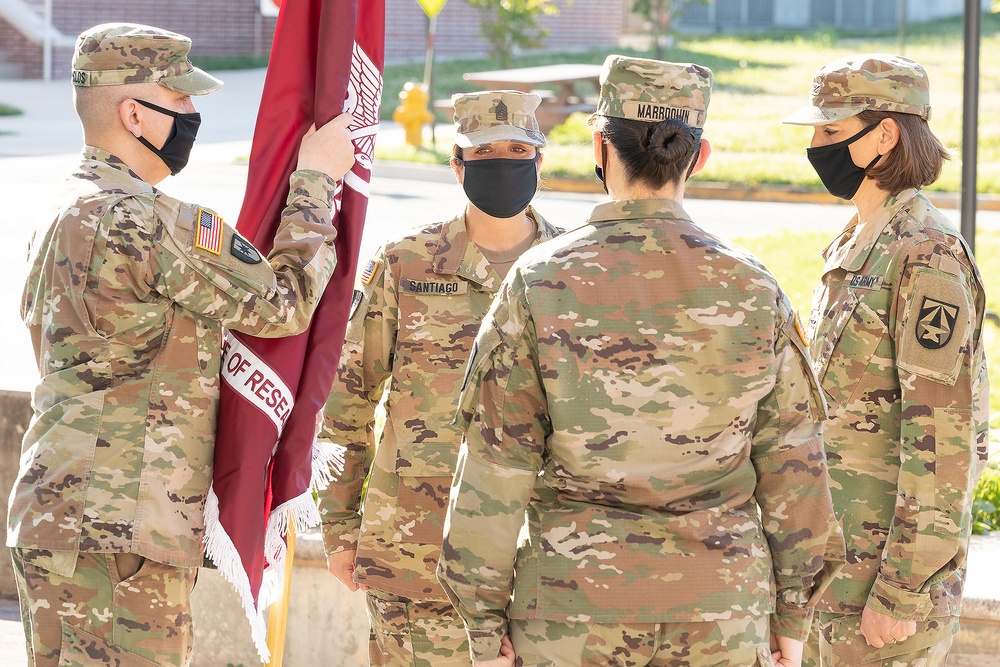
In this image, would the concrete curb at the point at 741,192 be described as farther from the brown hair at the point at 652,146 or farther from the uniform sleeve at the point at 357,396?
the brown hair at the point at 652,146

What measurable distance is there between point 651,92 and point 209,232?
1.16m

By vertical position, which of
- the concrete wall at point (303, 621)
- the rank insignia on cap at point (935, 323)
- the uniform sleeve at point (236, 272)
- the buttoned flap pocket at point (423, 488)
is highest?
the uniform sleeve at point (236, 272)

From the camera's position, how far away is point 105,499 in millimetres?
2932

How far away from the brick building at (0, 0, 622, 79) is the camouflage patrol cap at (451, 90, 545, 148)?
22823 millimetres

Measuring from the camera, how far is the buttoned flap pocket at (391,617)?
11.8ft

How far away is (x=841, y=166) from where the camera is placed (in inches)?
136

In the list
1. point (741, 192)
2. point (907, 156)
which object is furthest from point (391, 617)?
point (741, 192)

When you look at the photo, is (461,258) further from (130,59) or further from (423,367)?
(130,59)

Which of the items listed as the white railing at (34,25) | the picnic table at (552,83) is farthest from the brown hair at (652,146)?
the white railing at (34,25)

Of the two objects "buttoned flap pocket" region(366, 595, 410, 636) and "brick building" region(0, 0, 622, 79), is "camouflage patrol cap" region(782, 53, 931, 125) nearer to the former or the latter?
"buttoned flap pocket" region(366, 595, 410, 636)

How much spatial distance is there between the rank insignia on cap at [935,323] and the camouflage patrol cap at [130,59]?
1.98 meters

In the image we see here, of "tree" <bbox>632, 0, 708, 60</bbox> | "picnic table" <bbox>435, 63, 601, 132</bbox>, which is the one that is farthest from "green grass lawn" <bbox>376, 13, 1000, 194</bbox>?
"tree" <bbox>632, 0, 708, 60</bbox>

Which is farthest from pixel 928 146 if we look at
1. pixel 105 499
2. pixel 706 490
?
pixel 105 499

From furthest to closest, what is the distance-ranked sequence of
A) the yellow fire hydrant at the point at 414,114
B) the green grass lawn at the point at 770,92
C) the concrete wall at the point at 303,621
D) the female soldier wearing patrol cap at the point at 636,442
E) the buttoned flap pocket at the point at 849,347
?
the yellow fire hydrant at the point at 414,114, the green grass lawn at the point at 770,92, the concrete wall at the point at 303,621, the buttoned flap pocket at the point at 849,347, the female soldier wearing patrol cap at the point at 636,442
